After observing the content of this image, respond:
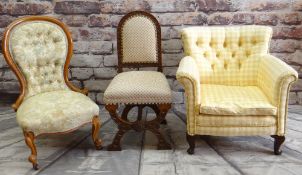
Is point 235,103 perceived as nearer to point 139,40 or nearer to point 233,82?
point 233,82

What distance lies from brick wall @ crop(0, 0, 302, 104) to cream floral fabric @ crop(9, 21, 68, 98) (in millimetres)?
604

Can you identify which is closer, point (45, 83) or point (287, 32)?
point (45, 83)

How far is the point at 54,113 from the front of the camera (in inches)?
87.6

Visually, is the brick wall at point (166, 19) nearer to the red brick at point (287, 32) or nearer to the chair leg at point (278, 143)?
the red brick at point (287, 32)

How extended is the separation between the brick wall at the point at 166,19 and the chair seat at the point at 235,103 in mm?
895

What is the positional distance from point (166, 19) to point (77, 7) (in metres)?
0.88

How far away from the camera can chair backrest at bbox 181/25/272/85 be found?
2.80 m

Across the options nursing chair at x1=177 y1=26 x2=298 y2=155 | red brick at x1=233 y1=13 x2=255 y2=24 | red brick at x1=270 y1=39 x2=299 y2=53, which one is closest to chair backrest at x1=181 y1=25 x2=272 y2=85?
nursing chair at x1=177 y1=26 x2=298 y2=155

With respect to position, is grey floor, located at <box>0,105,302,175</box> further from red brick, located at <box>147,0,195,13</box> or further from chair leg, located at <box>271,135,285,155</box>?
red brick, located at <box>147,0,195,13</box>

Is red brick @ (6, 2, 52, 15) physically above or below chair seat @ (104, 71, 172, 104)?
above

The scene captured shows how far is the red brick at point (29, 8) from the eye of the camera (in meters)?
3.25

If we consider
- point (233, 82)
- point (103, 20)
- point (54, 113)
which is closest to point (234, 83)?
point (233, 82)

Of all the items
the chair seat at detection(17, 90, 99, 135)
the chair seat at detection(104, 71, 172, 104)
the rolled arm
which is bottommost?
the chair seat at detection(17, 90, 99, 135)

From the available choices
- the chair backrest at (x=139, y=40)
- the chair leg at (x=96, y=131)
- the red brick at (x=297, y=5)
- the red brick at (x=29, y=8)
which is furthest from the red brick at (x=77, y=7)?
the red brick at (x=297, y=5)
